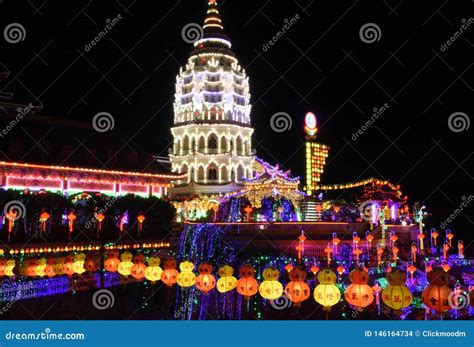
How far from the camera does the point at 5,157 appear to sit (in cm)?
2691

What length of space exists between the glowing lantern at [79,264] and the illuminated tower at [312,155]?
2510cm

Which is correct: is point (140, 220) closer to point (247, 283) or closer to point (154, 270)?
point (154, 270)

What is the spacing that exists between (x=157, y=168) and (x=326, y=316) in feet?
72.2

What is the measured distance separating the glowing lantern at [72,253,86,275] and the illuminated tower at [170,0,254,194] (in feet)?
85.5

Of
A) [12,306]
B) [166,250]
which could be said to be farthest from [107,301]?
[166,250]

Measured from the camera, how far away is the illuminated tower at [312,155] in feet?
132

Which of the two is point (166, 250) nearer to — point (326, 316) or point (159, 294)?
point (159, 294)

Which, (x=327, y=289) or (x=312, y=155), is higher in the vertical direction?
(x=312, y=155)

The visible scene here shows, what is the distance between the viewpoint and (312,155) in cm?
4066

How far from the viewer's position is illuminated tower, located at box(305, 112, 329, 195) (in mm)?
40244

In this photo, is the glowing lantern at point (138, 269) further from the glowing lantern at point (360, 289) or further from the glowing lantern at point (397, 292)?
the glowing lantern at point (397, 292)

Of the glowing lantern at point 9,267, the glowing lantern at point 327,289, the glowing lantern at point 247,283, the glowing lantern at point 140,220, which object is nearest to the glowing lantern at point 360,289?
the glowing lantern at point 327,289

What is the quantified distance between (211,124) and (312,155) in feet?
31.8

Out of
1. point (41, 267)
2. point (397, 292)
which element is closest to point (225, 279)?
point (397, 292)
